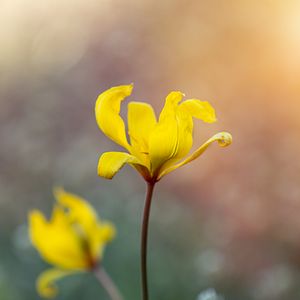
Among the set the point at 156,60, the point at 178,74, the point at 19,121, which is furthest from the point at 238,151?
the point at 19,121

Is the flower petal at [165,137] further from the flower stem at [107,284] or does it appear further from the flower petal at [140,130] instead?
the flower stem at [107,284]

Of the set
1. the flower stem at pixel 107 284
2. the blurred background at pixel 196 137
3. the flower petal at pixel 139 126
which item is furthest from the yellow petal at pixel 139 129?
the blurred background at pixel 196 137

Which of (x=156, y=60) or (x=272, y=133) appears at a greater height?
(x=156, y=60)

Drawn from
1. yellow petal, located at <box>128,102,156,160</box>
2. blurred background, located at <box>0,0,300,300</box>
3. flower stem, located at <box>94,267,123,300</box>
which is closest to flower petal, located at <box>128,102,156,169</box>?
yellow petal, located at <box>128,102,156,160</box>

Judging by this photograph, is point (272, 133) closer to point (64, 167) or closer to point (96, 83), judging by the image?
point (64, 167)

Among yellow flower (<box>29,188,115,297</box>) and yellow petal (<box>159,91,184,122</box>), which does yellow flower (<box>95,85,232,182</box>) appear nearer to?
yellow petal (<box>159,91,184,122</box>)

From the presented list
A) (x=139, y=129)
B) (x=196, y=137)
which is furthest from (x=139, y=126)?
(x=196, y=137)
